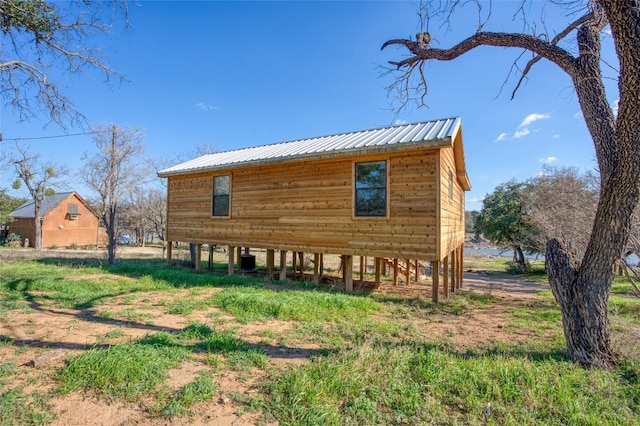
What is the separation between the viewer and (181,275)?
32.4ft

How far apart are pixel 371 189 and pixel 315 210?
5.86 ft

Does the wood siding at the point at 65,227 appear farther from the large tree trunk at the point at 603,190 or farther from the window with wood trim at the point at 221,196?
the large tree trunk at the point at 603,190

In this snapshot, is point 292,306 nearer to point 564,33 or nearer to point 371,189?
point 371,189

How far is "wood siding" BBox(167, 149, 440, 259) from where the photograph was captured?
7.36 meters

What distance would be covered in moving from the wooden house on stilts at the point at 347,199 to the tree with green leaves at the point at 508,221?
10.9m

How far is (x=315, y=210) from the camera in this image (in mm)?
8883

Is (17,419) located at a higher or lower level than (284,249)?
lower

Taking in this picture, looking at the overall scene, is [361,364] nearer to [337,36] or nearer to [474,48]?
[474,48]

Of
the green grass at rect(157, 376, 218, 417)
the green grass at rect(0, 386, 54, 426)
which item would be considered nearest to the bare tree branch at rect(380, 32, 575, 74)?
the green grass at rect(157, 376, 218, 417)

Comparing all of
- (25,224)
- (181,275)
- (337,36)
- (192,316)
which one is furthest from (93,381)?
(25,224)

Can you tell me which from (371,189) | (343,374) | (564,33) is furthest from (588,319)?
(371,189)

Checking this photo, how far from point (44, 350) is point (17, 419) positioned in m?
1.64

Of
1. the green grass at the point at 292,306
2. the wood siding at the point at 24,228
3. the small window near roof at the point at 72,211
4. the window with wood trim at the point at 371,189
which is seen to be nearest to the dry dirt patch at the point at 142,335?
the green grass at the point at 292,306

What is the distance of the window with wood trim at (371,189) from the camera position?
25.8ft
